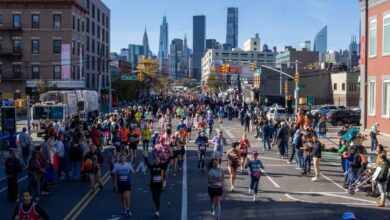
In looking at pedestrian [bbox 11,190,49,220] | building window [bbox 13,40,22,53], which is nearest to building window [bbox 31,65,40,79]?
building window [bbox 13,40,22,53]

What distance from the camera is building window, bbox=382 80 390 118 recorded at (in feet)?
117

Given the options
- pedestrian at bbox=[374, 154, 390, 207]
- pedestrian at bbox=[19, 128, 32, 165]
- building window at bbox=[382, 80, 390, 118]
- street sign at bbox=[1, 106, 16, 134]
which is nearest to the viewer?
pedestrian at bbox=[374, 154, 390, 207]

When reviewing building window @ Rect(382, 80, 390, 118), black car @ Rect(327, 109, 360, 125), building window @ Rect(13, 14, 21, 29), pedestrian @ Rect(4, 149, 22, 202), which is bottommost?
pedestrian @ Rect(4, 149, 22, 202)

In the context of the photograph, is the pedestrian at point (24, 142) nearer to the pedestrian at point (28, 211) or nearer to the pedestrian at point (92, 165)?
the pedestrian at point (92, 165)

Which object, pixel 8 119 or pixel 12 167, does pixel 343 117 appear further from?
pixel 12 167

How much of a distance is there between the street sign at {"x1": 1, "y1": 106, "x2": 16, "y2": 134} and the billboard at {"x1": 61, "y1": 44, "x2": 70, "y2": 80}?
115 feet

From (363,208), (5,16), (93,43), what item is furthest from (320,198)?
(93,43)

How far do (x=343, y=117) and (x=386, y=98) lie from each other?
1141 cm

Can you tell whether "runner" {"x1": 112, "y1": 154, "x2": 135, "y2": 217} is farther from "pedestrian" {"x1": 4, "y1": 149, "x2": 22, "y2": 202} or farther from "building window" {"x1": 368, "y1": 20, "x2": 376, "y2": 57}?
"building window" {"x1": 368, "y1": 20, "x2": 376, "y2": 57}

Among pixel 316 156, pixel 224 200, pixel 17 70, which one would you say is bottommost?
pixel 224 200

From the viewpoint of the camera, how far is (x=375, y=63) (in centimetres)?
3809

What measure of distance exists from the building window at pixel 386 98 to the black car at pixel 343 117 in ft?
34.9

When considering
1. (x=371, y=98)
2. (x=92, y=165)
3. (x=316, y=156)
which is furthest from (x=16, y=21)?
(x=316, y=156)

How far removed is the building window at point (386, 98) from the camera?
117 ft
